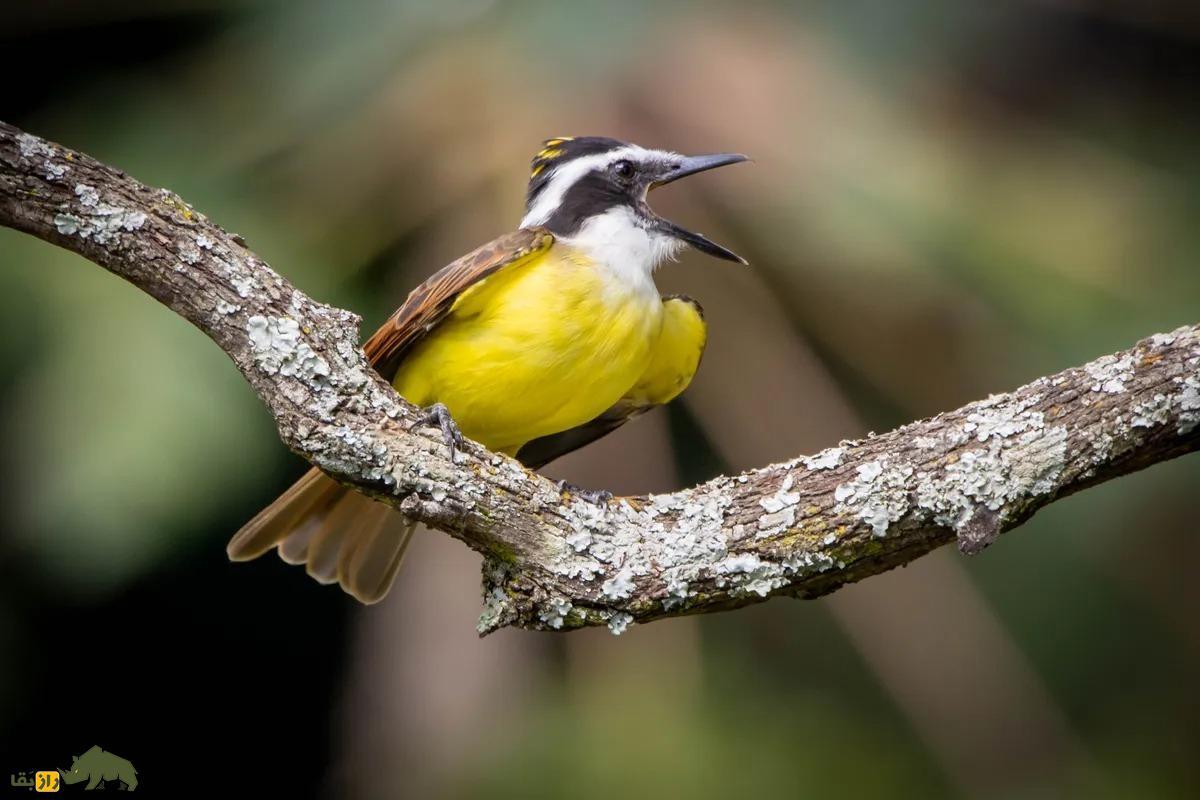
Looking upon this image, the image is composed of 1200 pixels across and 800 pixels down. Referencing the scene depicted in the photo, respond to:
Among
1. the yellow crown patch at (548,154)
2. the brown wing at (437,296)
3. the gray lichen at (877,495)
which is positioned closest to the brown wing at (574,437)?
the brown wing at (437,296)

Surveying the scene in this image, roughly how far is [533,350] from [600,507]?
63cm

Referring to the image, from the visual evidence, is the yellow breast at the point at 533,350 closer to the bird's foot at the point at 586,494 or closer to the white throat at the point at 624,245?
the white throat at the point at 624,245

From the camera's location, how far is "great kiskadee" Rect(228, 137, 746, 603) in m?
3.39

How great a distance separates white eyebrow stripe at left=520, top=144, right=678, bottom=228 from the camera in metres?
3.94

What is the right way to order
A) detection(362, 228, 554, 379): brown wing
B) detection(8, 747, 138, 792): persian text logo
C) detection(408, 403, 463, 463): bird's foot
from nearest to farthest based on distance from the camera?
1. detection(408, 403, 463, 463): bird's foot
2. detection(362, 228, 554, 379): brown wing
3. detection(8, 747, 138, 792): persian text logo

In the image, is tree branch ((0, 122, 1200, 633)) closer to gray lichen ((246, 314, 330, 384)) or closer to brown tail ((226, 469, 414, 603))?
gray lichen ((246, 314, 330, 384))

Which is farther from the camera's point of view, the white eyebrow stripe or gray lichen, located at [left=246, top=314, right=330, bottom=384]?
the white eyebrow stripe

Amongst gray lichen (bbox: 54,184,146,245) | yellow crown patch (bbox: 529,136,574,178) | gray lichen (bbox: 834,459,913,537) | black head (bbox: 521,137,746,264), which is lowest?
gray lichen (bbox: 834,459,913,537)

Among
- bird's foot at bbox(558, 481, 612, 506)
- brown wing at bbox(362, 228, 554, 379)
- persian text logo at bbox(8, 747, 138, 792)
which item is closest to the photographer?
bird's foot at bbox(558, 481, 612, 506)

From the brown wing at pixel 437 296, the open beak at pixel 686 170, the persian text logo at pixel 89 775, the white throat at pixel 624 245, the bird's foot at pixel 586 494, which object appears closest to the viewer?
the bird's foot at pixel 586 494

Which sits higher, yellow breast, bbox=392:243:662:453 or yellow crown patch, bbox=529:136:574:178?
yellow crown patch, bbox=529:136:574:178

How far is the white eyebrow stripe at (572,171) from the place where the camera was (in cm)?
394

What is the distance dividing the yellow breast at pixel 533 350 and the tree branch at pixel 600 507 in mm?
582

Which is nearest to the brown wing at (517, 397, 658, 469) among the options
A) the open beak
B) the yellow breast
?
the yellow breast
